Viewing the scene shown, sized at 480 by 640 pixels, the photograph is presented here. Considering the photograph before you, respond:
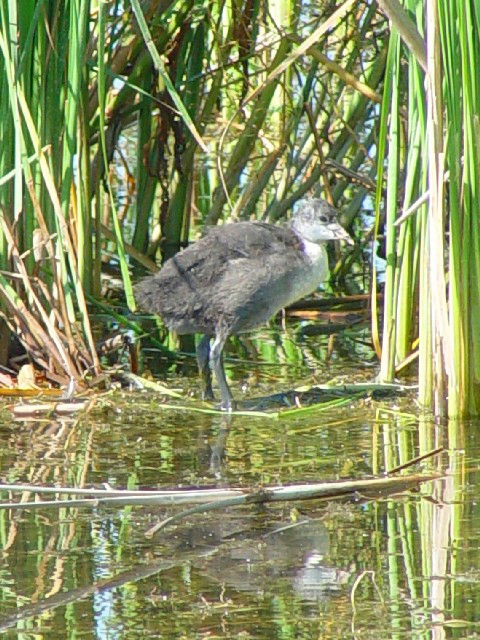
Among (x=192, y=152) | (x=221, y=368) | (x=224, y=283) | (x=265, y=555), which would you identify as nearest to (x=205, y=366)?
(x=221, y=368)

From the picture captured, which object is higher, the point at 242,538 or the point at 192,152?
the point at 192,152

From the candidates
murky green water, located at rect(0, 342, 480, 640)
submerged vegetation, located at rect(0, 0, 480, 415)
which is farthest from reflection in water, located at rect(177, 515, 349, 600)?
submerged vegetation, located at rect(0, 0, 480, 415)

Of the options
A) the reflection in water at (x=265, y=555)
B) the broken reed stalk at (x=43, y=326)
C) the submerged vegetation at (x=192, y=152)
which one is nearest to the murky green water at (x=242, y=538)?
the reflection in water at (x=265, y=555)

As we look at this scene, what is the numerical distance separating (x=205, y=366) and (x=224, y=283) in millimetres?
449

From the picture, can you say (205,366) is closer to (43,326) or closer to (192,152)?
(43,326)

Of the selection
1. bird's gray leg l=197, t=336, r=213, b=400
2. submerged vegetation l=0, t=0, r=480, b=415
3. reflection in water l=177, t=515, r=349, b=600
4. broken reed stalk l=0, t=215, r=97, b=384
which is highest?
submerged vegetation l=0, t=0, r=480, b=415

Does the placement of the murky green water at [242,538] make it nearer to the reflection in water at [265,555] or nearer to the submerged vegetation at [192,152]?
the reflection in water at [265,555]

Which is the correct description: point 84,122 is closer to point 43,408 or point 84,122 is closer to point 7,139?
point 7,139

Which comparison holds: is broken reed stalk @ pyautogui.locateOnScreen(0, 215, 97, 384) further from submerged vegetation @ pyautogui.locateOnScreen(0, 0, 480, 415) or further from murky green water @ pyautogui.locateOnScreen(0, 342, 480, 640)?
murky green water @ pyautogui.locateOnScreen(0, 342, 480, 640)

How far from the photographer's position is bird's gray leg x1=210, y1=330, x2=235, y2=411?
6014 mm

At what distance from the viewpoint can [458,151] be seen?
5191 millimetres

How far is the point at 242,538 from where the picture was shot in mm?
4188

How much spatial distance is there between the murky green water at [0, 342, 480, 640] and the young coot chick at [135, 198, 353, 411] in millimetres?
585

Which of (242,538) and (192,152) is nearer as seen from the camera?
(242,538)
